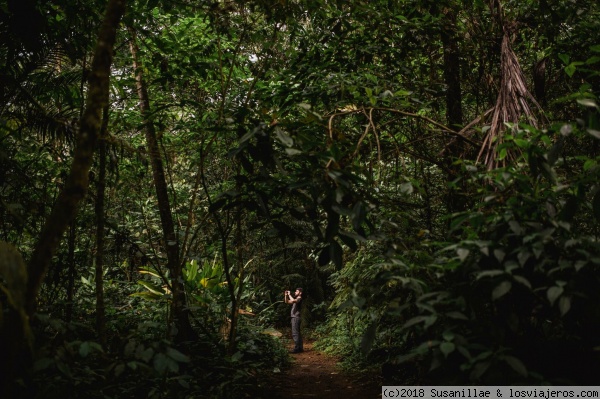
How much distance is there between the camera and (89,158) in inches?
88.0

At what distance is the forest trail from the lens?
221 inches

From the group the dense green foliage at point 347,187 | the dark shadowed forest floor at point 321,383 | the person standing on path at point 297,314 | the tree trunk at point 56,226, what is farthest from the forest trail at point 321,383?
the tree trunk at point 56,226

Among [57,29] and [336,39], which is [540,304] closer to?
[336,39]

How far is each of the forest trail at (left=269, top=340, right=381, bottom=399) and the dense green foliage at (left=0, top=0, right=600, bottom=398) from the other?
1.08ft

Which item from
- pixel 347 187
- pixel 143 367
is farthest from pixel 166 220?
pixel 347 187

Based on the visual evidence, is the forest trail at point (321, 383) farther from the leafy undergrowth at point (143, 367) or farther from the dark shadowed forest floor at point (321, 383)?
the leafy undergrowth at point (143, 367)

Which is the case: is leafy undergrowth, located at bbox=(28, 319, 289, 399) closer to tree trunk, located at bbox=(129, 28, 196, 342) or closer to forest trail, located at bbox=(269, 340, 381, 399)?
tree trunk, located at bbox=(129, 28, 196, 342)

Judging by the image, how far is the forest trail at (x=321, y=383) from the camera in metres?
5.60

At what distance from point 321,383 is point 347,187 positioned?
17.0 feet

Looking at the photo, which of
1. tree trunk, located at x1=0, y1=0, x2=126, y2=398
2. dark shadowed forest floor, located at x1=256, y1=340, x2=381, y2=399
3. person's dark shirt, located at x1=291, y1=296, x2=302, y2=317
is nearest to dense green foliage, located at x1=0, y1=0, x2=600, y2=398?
tree trunk, located at x1=0, y1=0, x2=126, y2=398

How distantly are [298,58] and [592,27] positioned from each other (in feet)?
9.98

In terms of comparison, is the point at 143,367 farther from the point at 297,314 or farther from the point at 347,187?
the point at 297,314

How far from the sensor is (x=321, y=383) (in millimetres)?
6582

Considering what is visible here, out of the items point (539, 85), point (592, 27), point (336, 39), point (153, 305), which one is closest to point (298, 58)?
point (336, 39)
